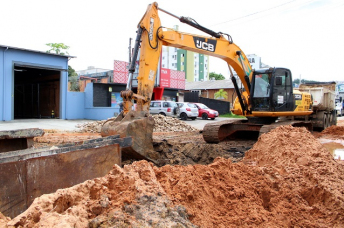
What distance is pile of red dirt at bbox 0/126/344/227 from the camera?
2.41 metres

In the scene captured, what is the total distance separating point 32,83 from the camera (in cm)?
2689

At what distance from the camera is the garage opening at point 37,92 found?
23.7m

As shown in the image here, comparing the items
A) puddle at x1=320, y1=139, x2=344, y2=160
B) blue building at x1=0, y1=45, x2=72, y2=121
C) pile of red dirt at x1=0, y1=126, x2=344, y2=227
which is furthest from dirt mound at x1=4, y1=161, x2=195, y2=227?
blue building at x1=0, y1=45, x2=72, y2=121

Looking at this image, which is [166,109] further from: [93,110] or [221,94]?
[221,94]

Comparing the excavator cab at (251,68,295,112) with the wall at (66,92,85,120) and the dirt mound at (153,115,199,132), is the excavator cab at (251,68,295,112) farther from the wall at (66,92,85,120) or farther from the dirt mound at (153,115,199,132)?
the wall at (66,92,85,120)

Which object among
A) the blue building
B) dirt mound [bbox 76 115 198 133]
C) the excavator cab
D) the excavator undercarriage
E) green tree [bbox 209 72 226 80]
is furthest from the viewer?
green tree [bbox 209 72 226 80]

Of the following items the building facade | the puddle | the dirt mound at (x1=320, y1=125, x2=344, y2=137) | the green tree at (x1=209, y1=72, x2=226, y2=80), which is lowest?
the puddle

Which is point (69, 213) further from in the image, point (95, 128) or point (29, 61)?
point (29, 61)

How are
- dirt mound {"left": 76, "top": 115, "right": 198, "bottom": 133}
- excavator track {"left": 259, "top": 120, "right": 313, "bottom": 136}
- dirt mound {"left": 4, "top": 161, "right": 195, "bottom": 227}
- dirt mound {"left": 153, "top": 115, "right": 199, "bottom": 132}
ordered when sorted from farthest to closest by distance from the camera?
dirt mound {"left": 153, "top": 115, "right": 199, "bottom": 132} < dirt mound {"left": 76, "top": 115, "right": 198, "bottom": 133} < excavator track {"left": 259, "top": 120, "right": 313, "bottom": 136} < dirt mound {"left": 4, "top": 161, "right": 195, "bottom": 227}

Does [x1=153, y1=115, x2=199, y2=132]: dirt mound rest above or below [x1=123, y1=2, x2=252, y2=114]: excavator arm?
below

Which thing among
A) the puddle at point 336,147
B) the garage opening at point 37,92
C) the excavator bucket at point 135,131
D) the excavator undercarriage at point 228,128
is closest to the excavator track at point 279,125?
the excavator undercarriage at point 228,128

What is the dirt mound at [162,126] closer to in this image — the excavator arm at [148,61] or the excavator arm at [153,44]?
the excavator arm at [148,61]

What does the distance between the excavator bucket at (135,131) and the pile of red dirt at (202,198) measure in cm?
234

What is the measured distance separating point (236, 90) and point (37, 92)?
2119 centimetres
